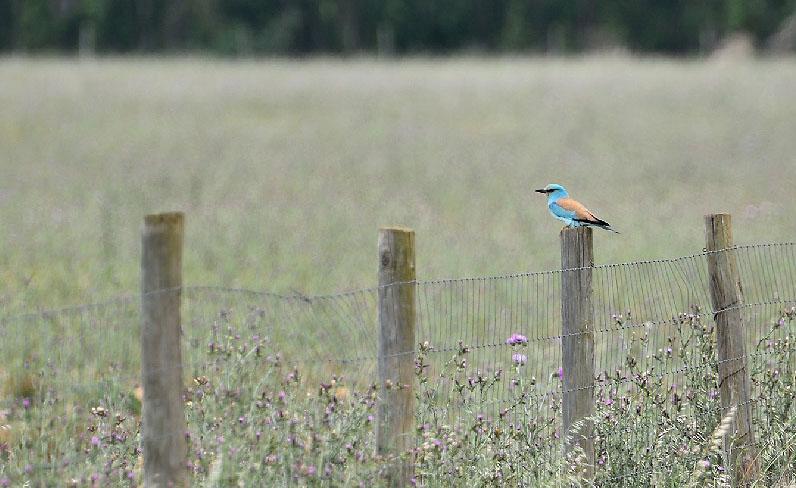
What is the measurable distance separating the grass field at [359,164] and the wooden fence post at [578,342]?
510cm

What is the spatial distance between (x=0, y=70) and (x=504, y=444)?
28.7 metres

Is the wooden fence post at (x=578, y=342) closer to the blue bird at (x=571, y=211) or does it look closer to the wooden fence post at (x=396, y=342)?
the blue bird at (x=571, y=211)

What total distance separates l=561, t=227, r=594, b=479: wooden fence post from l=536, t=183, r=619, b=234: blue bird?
25 cm

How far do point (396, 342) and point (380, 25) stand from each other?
6457cm

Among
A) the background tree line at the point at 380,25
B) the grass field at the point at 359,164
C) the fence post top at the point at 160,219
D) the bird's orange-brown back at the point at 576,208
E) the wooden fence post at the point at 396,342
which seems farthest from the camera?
the background tree line at the point at 380,25

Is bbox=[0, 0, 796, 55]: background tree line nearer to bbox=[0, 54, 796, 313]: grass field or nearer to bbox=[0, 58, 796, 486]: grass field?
bbox=[0, 58, 796, 486]: grass field

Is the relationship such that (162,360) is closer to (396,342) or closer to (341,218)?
(396,342)

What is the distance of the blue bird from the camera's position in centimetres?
626

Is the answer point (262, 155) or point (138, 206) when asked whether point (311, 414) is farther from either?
point (262, 155)

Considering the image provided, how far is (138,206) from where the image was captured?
52.3 ft

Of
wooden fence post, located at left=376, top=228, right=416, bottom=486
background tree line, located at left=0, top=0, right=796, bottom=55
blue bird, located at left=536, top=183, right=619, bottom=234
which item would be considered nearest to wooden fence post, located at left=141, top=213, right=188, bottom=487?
wooden fence post, located at left=376, top=228, right=416, bottom=486

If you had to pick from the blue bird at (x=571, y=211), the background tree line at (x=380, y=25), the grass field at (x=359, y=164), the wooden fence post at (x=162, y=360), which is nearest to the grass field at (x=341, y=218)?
the grass field at (x=359, y=164)

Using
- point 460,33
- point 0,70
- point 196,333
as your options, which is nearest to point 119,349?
point 196,333

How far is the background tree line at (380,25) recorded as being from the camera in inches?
2515
